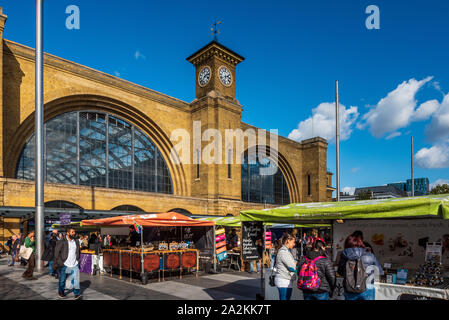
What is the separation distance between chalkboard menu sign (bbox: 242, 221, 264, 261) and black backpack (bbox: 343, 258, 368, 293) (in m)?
3.49

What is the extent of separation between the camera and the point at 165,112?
32625 millimetres

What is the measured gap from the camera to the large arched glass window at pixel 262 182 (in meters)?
39.7

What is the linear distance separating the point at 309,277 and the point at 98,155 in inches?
983

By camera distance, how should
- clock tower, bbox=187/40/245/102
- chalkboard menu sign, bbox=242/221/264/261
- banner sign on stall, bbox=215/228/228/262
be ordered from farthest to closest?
clock tower, bbox=187/40/245/102, banner sign on stall, bbox=215/228/228/262, chalkboard menu sign, bbox=242/221/264/261

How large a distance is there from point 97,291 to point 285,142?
37.7m

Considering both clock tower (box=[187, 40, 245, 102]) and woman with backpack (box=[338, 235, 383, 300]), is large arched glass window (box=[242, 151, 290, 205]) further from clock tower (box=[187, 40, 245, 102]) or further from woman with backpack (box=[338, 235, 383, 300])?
woman with backpack (box=[338, 235, 383, 300])

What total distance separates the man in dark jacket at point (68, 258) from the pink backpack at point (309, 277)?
5991 mm

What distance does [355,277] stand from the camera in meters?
5.82

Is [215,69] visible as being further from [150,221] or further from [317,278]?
[317,278]

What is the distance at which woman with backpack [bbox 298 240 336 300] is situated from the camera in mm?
5857

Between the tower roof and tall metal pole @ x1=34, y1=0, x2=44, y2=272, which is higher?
the tower roof

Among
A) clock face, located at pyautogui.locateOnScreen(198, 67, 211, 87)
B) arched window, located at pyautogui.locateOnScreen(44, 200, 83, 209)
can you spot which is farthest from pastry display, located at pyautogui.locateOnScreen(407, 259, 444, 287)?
clock face, located at pyautogui.locateOnScreen(198, 67, 211, 87)

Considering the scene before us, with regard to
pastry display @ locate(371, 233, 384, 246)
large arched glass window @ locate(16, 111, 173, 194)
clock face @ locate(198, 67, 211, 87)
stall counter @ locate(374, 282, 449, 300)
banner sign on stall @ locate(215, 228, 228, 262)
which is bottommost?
banner sign on stall @ locate(215, 228, 228, 262)

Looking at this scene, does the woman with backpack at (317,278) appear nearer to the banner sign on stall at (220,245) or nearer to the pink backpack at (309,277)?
the pink backpack at (309,277)
